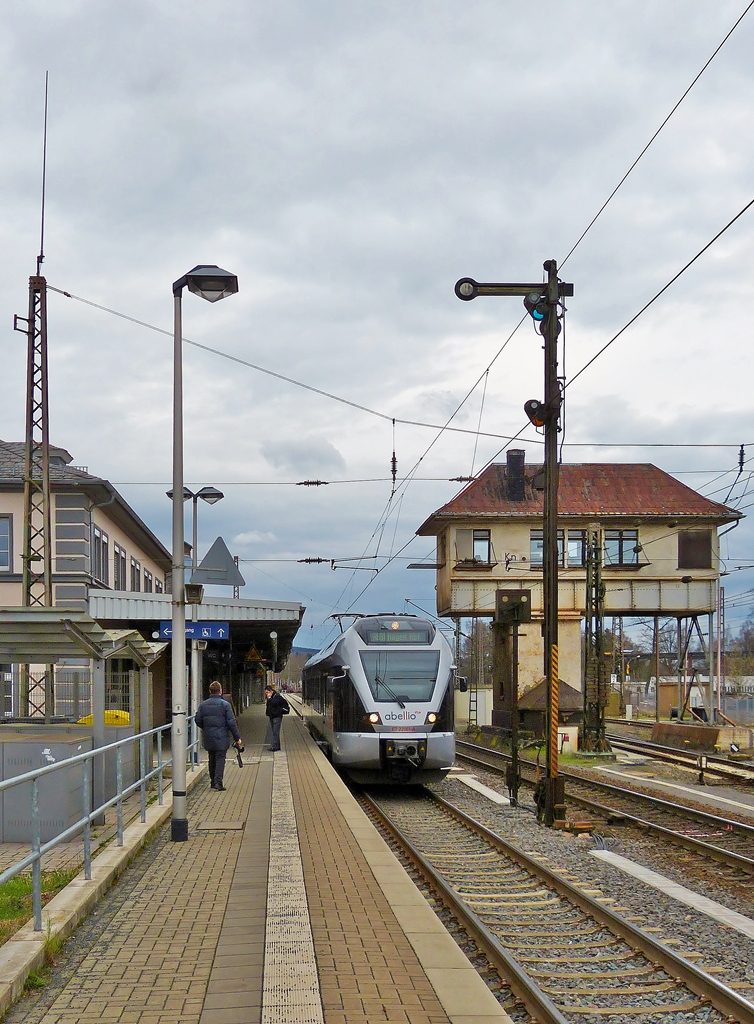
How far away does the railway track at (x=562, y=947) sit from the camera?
6344 millimetres

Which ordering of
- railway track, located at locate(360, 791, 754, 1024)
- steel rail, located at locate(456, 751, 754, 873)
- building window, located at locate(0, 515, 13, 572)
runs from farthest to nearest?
building window, located at locate(0, 515, 13, 572) < steel rail, located at locate(456, 751, 754, 873) < railway track, located at locate(360, 791, 754, 1024)

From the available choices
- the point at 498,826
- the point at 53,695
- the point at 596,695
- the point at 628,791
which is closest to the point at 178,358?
the point at 498,826

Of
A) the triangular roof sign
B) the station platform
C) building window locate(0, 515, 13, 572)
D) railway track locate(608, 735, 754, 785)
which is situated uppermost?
building window locate(0, 515, 13, 572)

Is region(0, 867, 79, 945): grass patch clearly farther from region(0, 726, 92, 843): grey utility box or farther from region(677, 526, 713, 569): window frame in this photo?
region(677, 526, 713, 569): window frame

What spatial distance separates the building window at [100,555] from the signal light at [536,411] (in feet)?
61.1

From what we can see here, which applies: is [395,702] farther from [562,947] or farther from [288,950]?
[288,950]

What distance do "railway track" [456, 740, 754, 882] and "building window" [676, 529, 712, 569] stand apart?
28.3 metres

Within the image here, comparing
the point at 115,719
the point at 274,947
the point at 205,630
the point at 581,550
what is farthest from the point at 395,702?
the point at 581,550

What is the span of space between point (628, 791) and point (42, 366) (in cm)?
1371

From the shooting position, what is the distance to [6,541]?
2980 cm

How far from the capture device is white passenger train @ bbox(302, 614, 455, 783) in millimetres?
18109

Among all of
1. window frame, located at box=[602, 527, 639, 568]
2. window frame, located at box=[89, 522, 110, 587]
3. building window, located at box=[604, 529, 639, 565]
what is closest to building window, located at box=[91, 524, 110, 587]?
window frame, located at box=[89, 522, 110, 587]

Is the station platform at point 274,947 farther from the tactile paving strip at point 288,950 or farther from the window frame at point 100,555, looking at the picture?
the window frame at point 100,555

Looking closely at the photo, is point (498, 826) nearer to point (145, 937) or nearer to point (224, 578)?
point (224, 578)
